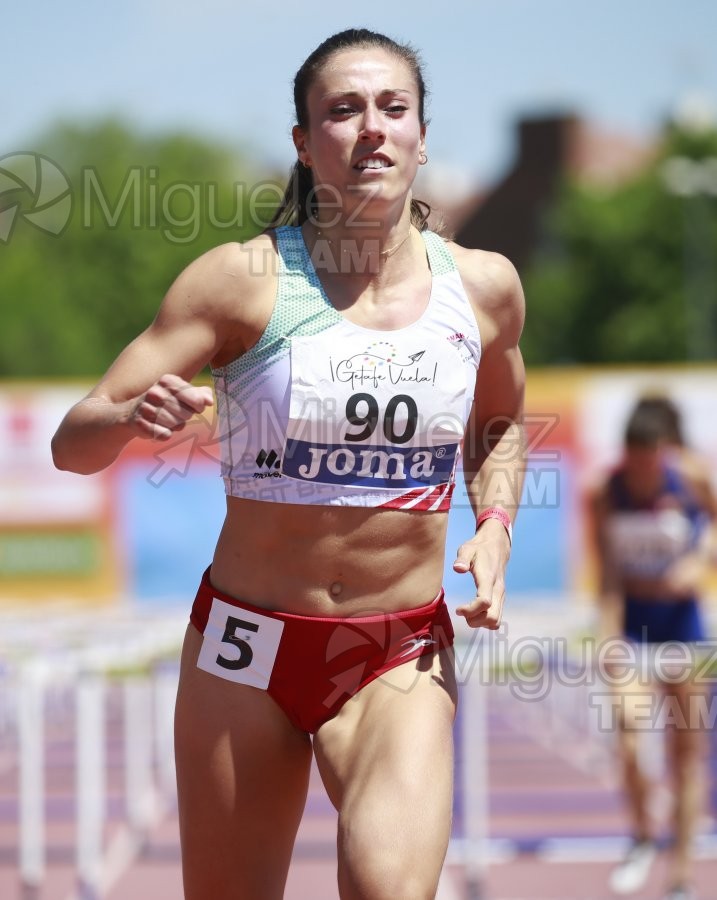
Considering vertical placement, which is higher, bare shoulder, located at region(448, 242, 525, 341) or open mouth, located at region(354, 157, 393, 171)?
open mouth, located at region(354, 157, 393, 171)

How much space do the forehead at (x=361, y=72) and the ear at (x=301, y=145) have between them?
0.42 feet

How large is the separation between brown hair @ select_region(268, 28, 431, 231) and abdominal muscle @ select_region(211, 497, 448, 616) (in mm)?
676

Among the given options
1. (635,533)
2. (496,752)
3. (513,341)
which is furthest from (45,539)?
(513,341)

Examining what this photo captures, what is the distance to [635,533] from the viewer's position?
6.80 metres

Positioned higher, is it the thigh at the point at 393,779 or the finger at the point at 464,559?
the finger at the point at 464,559

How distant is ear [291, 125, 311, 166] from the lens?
3104 mm

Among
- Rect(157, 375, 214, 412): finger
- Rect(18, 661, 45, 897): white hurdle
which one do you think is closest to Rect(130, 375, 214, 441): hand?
Rect(157, 375, 214, 412): finger

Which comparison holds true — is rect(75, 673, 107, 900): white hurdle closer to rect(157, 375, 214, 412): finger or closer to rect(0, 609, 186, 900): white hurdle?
rect(0, 609, 186, 900): white hurdle

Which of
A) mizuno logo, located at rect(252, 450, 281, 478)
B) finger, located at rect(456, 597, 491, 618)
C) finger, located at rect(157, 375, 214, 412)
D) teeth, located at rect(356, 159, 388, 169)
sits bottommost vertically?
finger, located at rect(456, 597, 491, 618)

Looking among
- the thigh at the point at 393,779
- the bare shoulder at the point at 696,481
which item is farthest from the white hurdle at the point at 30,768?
the bare shoulder at the point at 696,481

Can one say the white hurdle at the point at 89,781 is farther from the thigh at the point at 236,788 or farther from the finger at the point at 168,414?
the finger at the point at 168,414

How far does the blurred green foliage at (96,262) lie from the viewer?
3497cm

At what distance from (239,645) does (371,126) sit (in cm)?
110

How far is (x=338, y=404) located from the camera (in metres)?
2.90
